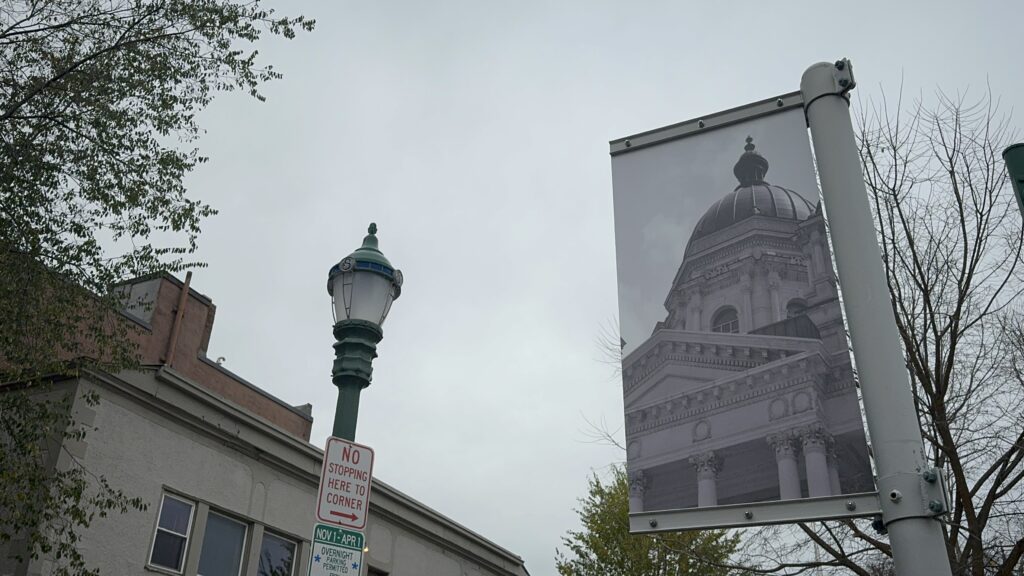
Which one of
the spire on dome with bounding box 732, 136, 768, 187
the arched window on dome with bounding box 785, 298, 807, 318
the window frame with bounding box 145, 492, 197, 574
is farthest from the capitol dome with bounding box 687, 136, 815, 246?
the window frame with bounding box 145, 492, 197, 574

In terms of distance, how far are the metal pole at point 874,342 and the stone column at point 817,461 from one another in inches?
15.1

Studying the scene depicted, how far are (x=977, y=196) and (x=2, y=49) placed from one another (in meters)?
16.1

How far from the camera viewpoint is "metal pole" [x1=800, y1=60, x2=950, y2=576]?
3.86m

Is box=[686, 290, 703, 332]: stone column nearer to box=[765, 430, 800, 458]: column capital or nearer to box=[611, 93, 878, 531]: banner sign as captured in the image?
box=[611, 93, 878, 531]: banner sign

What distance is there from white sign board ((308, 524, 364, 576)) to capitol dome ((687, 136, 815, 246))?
3.09 meters

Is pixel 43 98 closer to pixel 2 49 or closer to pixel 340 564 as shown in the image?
pixel 2 49

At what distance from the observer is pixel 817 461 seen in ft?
15.0

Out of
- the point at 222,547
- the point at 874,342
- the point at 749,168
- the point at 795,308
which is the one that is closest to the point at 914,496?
the point at 874,342

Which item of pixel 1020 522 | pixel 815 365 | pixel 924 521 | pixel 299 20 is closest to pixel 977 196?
pixel 1020 522

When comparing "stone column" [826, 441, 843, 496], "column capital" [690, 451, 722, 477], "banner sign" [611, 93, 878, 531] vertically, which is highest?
"banner sign" [611, 93, 878, 531]

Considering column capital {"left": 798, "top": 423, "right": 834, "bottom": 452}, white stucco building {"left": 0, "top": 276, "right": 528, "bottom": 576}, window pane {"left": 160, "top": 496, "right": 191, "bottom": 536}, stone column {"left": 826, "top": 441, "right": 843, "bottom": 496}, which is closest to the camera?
stone column {"left": 826, "top": 441, "right": 843, "bottom": 496}

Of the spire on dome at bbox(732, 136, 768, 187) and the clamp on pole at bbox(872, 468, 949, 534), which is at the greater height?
the spire on dome at bbox(732, 136, 768, 187)

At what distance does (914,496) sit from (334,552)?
3.81 m

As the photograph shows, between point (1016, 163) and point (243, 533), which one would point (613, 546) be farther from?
point (1016, 163)
